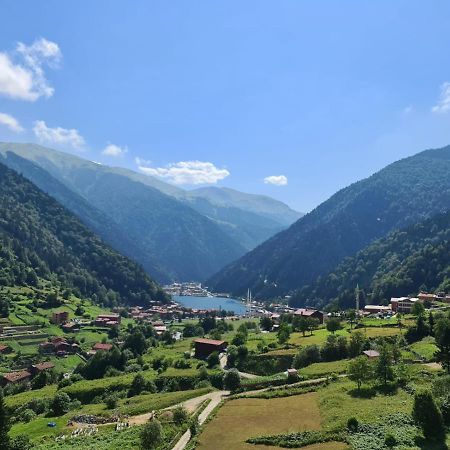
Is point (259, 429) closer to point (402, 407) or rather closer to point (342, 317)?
point (402, 407)

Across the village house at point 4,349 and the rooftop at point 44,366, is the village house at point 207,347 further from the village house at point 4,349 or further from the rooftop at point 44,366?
the village house at point 4,349

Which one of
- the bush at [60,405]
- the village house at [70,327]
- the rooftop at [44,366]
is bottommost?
the rooftop at [44,366]

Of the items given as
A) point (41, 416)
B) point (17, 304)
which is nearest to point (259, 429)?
point (41, 416)

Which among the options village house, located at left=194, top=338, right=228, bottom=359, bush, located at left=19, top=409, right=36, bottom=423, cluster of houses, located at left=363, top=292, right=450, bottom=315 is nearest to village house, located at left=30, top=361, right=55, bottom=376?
bush, located at left=19, top=409, right=36, bottom=423

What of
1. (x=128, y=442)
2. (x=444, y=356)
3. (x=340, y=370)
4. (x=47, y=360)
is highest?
(x=444, y=356)

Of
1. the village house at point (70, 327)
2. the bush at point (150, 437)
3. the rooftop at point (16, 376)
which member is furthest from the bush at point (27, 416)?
the village house at point (70, 327)

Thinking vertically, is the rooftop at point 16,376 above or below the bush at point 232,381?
below
